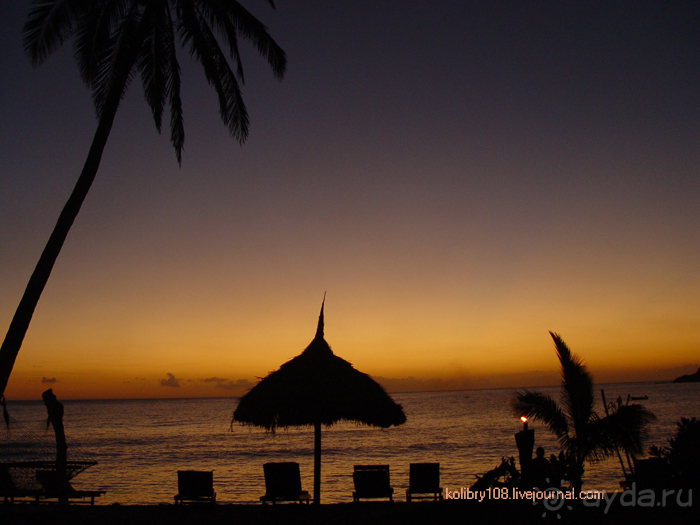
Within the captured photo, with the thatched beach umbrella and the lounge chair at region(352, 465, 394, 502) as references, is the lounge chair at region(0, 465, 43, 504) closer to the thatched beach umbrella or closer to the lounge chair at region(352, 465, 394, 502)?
the thatched beach umbrella

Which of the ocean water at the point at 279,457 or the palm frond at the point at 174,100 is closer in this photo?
the palm frond at the point at 174,100

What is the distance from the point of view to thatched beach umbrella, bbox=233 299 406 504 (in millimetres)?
8672

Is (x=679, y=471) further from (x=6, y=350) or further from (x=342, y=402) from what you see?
(x=6, y=350)

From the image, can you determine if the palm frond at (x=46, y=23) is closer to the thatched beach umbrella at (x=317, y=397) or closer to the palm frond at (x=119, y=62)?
the palm frond at (x=119, y=62)

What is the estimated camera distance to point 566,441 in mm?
9891

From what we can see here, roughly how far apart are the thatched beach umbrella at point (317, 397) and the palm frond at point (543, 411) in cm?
271

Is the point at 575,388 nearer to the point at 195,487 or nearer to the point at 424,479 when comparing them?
the point at 424,479

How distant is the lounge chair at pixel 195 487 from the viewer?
33.2 feet

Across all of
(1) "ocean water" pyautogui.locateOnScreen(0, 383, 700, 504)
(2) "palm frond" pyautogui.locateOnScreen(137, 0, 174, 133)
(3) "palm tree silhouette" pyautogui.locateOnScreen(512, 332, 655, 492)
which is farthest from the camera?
(1) "ocean water" pyautogui.locateOnScreen(0, 383, 700, 504)

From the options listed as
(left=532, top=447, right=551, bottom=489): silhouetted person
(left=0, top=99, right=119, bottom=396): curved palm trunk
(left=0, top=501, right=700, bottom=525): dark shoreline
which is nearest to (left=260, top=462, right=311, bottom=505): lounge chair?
(left=0, top=501, right=700, bottom=525): dark shoreline

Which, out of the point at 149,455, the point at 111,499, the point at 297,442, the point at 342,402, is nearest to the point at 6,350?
the point at 342,402

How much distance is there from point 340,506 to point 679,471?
21.2 ft

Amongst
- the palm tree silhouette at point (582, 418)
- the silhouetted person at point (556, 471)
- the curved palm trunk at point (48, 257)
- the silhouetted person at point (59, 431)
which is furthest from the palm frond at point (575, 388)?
the silhouetted person at point (59, 431)

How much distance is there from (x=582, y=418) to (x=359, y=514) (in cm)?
496
